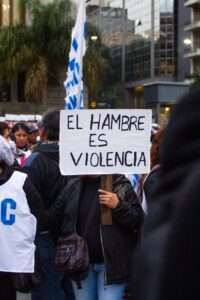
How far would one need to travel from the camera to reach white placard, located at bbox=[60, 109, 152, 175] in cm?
502

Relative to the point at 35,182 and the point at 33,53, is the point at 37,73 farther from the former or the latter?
the point at 35,182

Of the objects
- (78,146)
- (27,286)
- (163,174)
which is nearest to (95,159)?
(78,146)

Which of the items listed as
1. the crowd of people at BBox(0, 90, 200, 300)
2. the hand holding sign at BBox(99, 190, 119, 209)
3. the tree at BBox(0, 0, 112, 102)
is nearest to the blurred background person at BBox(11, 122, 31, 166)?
the crowd of people at BBox(0, 90, 200, 300)

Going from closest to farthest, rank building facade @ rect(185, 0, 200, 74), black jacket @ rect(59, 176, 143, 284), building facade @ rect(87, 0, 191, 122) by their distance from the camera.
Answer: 1. black jacket @ rect(59, 176, 143, 284)
2. building facade @ rect(185, 0, 200, 74)
3. building facade @ rect(87, 0, 191, 122)

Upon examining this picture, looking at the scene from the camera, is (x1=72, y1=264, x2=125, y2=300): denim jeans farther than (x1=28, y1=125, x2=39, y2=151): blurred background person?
No

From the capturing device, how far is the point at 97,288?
499 centimetres

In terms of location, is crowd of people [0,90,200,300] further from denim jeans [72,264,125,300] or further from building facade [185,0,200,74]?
building facade [185,0,200,74]

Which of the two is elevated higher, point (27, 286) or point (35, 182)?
point (35, 182)

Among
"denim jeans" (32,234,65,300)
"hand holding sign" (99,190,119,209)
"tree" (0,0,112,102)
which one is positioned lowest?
"denim jeans" (32,234,65,300)

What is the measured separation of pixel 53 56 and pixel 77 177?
106 feet

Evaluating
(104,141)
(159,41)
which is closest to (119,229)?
(104,141)

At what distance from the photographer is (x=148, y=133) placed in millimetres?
5184

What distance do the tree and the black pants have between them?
3152 cm

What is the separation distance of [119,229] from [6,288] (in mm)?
877
